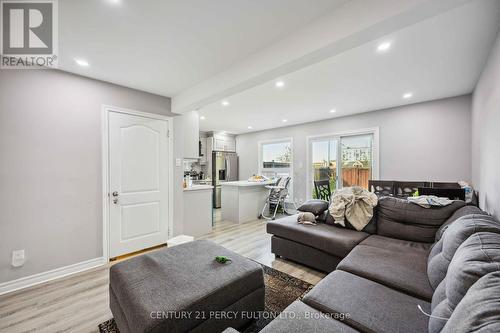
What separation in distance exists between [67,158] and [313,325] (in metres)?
3.17

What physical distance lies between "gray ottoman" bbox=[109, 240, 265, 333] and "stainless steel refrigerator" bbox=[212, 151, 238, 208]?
15.2 feet

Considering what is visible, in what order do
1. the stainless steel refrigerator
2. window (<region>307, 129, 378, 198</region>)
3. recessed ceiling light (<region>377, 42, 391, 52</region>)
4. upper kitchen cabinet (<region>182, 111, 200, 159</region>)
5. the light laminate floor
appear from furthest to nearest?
the stainless steel refrigerator
window (<region>307, 129, 378, 198</region>)
upper kitchen cabinet (<region>182, 111, 200, 159</region>)
recessed ceiling light (<region>377, 42, 391, 52</region>)
the light laminate floor

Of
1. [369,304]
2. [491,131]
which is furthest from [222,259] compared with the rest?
[491,131]

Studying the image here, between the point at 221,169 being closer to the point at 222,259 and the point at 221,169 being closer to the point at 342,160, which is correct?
the point at 342,160

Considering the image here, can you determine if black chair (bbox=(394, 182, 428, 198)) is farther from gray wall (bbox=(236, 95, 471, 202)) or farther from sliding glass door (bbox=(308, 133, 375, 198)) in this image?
sliding glass door (bbox=(308, 133, 375, 198))

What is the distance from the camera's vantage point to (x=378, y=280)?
1.50m

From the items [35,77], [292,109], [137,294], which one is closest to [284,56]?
[137,294]

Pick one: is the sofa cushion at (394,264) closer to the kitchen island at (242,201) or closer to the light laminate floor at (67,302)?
the light laminate floor at (67,302)

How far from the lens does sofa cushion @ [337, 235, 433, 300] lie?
1.41m

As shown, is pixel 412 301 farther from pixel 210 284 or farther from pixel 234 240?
pixel 234 240

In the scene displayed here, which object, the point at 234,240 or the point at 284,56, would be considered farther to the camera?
the point at 234,240

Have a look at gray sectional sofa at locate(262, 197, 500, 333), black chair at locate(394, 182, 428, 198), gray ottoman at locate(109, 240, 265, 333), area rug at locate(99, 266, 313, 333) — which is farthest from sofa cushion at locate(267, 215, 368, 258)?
black chair at locate(394, 182, 428, 198)

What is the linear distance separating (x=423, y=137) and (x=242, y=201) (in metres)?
3.88

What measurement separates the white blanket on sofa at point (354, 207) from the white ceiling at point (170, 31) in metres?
2.13
